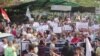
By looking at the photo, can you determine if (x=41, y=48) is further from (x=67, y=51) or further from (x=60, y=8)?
(x=60, y=8)

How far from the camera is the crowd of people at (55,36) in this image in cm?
963

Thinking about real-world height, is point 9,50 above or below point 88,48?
above

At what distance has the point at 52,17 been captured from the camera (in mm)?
9766

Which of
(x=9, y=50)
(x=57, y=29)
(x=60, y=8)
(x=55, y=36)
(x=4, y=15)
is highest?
(x=60, y=8)

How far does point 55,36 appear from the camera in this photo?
9766 millimetres

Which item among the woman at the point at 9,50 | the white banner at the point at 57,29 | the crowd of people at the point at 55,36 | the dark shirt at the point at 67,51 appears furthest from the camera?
the white banner at the point at 57,29

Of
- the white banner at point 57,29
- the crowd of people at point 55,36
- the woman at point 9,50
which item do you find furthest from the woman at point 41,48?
the woman at point 9,50

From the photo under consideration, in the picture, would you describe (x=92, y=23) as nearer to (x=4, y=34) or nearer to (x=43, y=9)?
(x=43, y=9)

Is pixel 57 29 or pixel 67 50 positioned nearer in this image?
pixel 67 50

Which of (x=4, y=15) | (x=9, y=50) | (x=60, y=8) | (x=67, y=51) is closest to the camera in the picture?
(x=9, y=50)

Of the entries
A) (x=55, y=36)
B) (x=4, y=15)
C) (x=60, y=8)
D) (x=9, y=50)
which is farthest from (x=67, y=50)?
(x=4, y=15)

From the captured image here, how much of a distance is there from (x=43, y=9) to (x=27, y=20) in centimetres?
57

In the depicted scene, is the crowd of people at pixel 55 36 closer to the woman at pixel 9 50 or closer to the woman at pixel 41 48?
the woman at pixel 41 48

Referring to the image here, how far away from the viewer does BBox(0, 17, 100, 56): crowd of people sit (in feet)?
31.6
